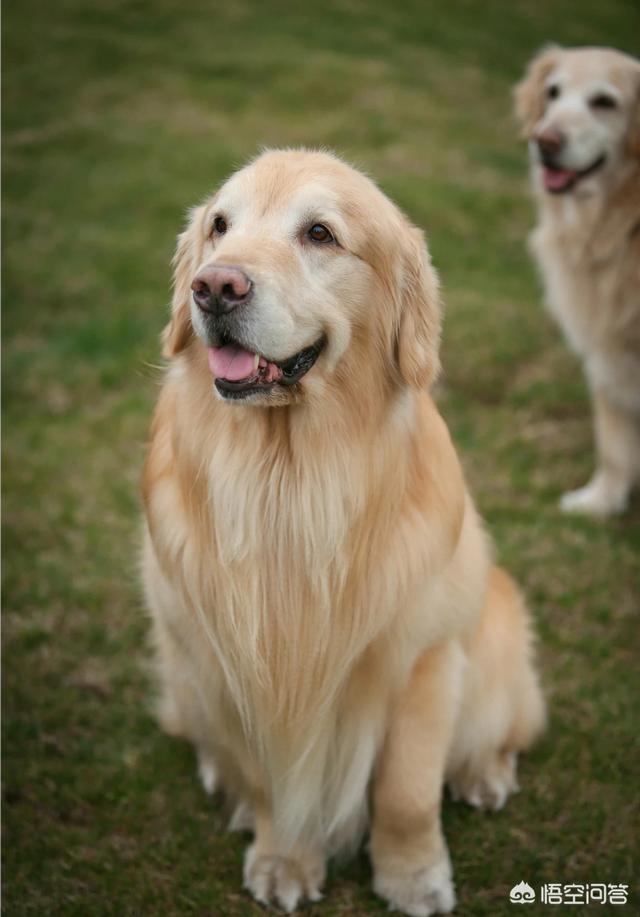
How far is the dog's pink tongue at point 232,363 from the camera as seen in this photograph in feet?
6.45

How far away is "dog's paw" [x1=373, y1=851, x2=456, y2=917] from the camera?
247cm

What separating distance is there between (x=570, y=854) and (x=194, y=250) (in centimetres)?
208

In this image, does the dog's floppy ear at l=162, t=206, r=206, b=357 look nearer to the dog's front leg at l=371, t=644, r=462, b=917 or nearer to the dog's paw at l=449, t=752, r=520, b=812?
the dog's front leg at l=371, t=644, r=462, b=917

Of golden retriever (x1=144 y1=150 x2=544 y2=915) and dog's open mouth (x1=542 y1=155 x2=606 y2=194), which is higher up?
dog's open mouth (x1=542 y1=155 x2=606 y2=194)

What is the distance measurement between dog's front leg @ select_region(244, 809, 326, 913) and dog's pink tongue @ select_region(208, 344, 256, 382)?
4.38ft

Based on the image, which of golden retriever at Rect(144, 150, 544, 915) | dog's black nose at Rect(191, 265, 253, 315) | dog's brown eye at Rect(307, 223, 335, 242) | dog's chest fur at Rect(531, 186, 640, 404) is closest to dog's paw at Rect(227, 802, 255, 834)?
golden retriever at Rect(144, 150, 544, 915)

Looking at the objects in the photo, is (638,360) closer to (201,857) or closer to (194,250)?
(194,250)

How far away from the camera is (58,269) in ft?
22.7

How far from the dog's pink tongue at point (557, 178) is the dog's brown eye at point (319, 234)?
8.89 ft

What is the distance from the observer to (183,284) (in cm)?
231

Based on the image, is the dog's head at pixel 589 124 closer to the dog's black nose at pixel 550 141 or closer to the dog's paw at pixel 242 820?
the dog's black nose at pixel 550 141

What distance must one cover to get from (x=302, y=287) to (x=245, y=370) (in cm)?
23

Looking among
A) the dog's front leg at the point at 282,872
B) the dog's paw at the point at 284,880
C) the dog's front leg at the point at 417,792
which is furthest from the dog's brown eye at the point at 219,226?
the dog's paw at the point at 284,880

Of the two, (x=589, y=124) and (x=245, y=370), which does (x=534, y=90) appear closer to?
(x=589, y=124)
